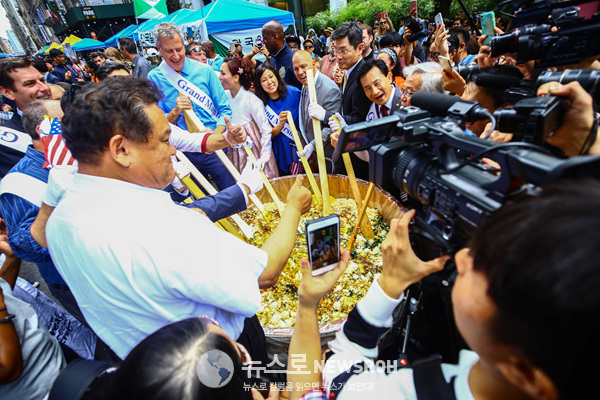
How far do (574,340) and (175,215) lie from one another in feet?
3.43

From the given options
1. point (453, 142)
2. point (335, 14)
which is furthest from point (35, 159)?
point (335, 14)

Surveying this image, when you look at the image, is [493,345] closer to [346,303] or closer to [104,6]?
[346,303]

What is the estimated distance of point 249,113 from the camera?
3531 mm

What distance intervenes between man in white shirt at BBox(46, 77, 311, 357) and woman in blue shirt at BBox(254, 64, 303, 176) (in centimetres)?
239

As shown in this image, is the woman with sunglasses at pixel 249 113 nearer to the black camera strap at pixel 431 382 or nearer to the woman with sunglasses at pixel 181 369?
the woman with sunglasses at pixel 181 369

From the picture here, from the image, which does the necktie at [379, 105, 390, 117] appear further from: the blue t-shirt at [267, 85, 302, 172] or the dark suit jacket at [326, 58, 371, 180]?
the blue t-shirt at [267, 85, 302, 172]

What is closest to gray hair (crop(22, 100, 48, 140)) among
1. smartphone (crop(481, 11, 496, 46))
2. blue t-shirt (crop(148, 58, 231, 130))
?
blue t-shirt (crop(148, 58, 231, 130))

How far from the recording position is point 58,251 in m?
0.99

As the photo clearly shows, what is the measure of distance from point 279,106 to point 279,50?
1.19 m

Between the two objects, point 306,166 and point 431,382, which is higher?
point 431,382

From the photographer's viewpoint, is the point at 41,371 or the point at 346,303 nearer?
the point at 41,371

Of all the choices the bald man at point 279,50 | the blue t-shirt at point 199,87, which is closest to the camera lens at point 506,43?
the blue t-shirt at point 199,87

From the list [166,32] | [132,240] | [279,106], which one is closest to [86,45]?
[166,32]

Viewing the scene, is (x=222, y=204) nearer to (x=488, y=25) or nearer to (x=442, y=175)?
(x=442, y=175)
